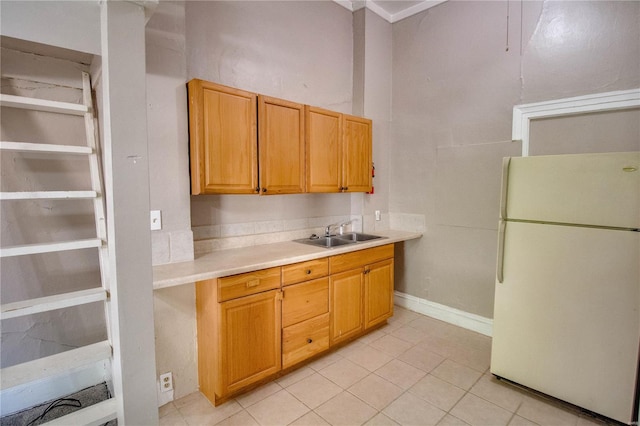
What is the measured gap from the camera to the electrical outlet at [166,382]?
2.08 m

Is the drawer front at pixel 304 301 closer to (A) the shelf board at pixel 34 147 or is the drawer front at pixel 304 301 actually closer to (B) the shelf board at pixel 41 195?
(B) the shelf board at pixel 41 195

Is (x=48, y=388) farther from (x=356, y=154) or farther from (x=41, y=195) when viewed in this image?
(x=356, y=154)

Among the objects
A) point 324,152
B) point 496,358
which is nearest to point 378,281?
point 496,358

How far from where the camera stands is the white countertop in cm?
184

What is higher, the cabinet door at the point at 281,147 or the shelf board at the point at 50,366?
the cabinet door at the point at 281,147

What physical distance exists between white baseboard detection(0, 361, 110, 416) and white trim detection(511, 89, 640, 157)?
3.66 meters

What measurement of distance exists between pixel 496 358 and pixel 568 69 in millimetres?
2317

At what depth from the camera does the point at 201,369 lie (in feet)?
7.23

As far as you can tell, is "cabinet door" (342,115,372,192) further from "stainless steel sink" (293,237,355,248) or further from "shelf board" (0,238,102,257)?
"shelf board" (0,238,102,257)

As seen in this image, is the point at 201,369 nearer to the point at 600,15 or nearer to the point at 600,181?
the point at 600,181

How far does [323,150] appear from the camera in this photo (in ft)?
9.34

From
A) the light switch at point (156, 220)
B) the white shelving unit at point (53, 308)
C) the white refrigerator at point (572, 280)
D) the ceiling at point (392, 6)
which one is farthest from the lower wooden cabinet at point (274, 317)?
the ceiling at point (392, 6)

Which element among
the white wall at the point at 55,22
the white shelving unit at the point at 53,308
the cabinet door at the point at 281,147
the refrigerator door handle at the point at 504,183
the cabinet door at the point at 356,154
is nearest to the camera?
the white wall at the point at 55,22

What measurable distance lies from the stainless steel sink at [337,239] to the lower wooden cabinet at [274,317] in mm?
373
